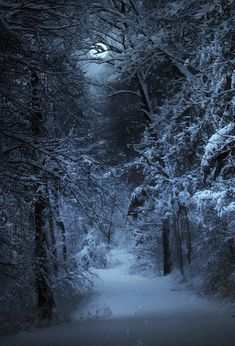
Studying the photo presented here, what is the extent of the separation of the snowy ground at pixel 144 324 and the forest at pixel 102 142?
523mm

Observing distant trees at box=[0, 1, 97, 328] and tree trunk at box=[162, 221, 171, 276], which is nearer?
distant trees at box=[0, 1, 97, 328]

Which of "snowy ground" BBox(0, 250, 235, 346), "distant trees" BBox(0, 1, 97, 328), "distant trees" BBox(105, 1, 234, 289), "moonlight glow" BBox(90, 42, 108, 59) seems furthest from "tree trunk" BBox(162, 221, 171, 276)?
"distant trees" BBox(0, 1, 97, 328)

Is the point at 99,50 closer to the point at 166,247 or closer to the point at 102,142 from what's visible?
the point at 102,142

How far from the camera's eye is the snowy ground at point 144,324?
7613 millimetres

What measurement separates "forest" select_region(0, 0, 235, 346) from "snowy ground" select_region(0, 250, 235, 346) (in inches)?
20.6

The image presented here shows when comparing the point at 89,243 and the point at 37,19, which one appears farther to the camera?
the point at 89,243

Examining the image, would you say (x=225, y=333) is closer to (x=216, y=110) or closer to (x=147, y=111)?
Result: (x=216, y=110)

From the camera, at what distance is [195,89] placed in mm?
9523

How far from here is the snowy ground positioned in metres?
7.61

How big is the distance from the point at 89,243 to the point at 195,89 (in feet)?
41.4

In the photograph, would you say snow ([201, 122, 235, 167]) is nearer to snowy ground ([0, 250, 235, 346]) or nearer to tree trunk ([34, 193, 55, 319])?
snowy ground ([0, 250, 235, 346])

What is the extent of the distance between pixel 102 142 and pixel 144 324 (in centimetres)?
632

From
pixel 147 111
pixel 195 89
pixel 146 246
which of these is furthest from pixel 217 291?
pixel 146 246

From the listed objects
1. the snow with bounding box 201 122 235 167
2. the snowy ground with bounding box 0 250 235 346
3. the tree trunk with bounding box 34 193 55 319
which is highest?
the snow with bounding box 201 122 235 167
